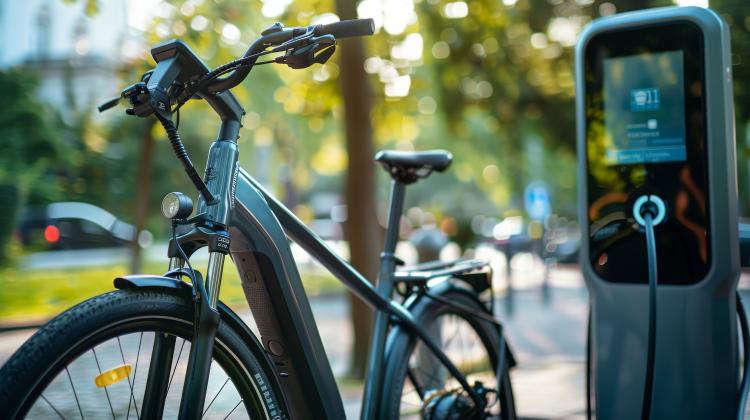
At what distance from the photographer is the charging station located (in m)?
2.93

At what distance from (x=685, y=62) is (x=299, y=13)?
458 cm

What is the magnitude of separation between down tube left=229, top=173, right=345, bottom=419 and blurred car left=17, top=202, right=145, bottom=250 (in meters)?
3.46

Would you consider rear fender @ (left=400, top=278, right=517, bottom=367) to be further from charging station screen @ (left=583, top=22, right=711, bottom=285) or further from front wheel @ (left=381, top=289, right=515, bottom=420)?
charging station screen @ (left=583, top=22, right=711, bottom=285)

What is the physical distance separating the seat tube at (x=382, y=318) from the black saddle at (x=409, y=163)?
4 cm

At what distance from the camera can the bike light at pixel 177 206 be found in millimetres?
1947

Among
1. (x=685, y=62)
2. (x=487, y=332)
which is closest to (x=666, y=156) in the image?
(x=685, y=62)

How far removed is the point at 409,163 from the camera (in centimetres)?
309

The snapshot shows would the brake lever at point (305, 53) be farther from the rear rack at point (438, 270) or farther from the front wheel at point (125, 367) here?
the rear rack at point (438, 270)

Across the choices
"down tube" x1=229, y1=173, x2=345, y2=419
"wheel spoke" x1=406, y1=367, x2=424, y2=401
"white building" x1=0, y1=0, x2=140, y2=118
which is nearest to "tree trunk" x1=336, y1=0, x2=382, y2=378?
"white building" x1=0, y1=0, x2=140, y2=118

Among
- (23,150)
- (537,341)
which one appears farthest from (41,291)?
(537,341)

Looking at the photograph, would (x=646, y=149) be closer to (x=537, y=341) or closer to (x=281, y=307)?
(x=281, y=307)

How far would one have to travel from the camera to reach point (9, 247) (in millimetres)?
8336

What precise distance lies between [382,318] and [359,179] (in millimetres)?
4180

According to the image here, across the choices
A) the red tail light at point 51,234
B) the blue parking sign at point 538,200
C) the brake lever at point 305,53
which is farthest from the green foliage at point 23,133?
the blue parking sign at point 538,200
